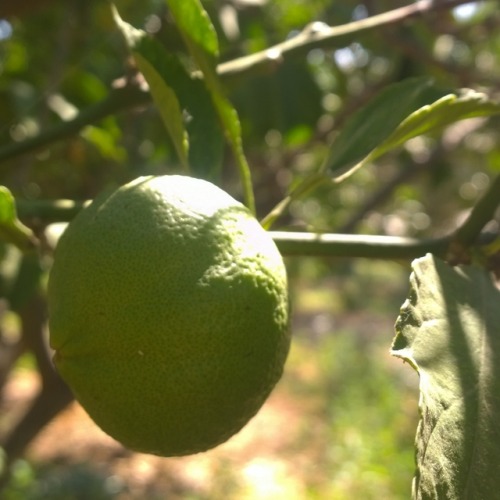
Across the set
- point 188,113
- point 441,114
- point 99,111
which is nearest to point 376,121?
point 441,114

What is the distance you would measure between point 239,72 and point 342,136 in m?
0.23

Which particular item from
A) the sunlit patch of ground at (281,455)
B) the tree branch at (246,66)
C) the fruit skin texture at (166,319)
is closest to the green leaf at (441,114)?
the fruit skin texture at (166,319)

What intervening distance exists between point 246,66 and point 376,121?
0.26 m

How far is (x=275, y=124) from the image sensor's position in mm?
2148

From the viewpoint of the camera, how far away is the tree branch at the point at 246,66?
1150 mm

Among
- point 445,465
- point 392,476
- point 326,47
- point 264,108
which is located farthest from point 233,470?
point 445,465

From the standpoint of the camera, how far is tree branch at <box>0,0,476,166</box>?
45.3 inches

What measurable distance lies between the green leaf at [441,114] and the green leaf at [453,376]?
0.18 meters

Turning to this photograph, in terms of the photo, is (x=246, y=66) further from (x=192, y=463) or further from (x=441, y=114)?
(x=192, y=463)

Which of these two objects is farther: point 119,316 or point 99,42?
point 99,42

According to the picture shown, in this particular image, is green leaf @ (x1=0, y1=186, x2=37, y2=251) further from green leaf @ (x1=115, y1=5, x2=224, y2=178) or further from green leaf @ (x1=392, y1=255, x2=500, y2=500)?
green leaf @ (x1=392, y1=255, x2=500, y2=500)

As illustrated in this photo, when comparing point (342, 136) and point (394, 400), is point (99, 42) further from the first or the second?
point (394, 400)

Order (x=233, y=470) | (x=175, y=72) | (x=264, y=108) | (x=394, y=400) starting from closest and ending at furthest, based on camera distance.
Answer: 1. (x=175, y=72)
2. (x=264, y=108)
3. (x=233, y=470)
4. (x=394, y=400)

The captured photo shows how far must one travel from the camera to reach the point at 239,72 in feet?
3.95
